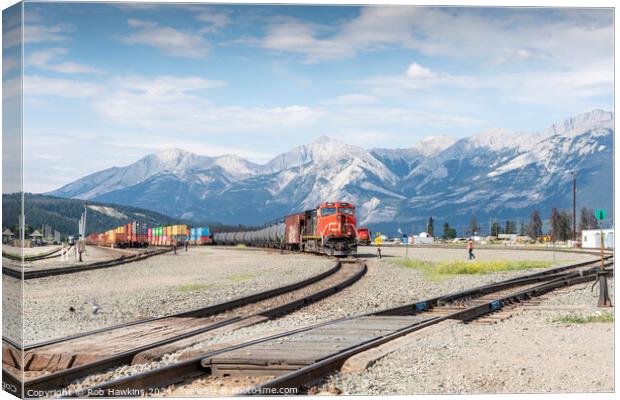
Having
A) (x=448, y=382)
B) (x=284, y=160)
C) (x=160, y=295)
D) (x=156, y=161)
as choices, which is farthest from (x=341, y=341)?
(x=160, y=295)

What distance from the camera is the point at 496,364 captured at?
9.94m

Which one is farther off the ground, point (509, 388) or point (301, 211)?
point (301, 211)

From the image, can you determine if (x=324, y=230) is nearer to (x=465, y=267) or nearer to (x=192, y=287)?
(x=465, y=267)

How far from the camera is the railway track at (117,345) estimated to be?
9141 millimetres

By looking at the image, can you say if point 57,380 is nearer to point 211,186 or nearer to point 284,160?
→ point 284,160

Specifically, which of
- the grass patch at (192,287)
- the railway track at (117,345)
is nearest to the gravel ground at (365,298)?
the railway track at (117,345)

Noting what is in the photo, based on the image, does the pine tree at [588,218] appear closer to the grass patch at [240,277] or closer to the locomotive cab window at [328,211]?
the grass patch at [240,277]

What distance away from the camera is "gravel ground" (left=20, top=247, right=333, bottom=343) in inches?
561

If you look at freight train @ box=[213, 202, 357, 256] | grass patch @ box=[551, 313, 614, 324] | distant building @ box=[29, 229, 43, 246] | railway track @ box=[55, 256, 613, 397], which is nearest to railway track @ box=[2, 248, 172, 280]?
distant building @ box=[29, 229, 43, 246]

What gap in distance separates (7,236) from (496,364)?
6.79 meters

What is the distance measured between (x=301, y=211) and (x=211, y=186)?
5.76 m

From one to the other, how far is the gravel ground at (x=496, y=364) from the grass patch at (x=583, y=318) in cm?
46

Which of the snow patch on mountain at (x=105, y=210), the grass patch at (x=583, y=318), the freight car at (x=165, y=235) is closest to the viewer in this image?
the grass patch at (x=583, y=318)

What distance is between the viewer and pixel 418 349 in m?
10.8
